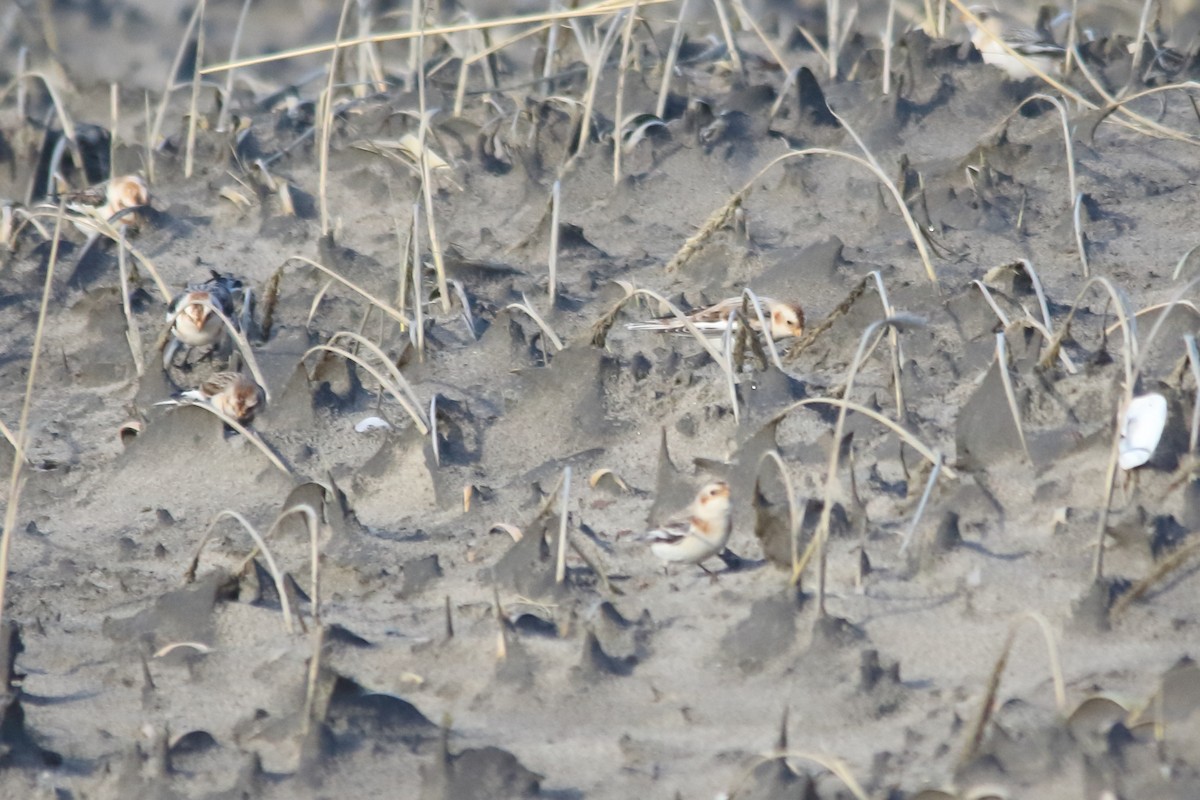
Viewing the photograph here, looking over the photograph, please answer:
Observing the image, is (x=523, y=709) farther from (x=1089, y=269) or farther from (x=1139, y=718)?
(x=1089, y=269)

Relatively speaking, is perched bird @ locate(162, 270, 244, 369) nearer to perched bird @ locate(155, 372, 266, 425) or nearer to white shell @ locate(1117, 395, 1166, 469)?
perched bird @ locate(155, 372, 266, 425)

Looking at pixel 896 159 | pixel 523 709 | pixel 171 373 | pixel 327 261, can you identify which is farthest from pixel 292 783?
pixel 896 159

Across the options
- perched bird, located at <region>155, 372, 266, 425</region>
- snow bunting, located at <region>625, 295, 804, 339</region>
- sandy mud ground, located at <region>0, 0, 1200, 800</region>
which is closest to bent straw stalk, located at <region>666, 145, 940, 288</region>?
sandy mud ground, located at <region>0, 0, 1200, 800</region>

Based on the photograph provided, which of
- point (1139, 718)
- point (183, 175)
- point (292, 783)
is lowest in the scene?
point (183, 175)

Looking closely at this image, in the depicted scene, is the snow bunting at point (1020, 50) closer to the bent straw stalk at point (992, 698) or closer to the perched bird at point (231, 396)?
the perched bird at point (231, 396)

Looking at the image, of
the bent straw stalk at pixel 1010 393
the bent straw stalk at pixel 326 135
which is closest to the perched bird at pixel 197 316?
the bent straw stalk at pixel 326 135

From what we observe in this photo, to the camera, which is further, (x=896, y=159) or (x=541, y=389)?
(x=896, y=159)
